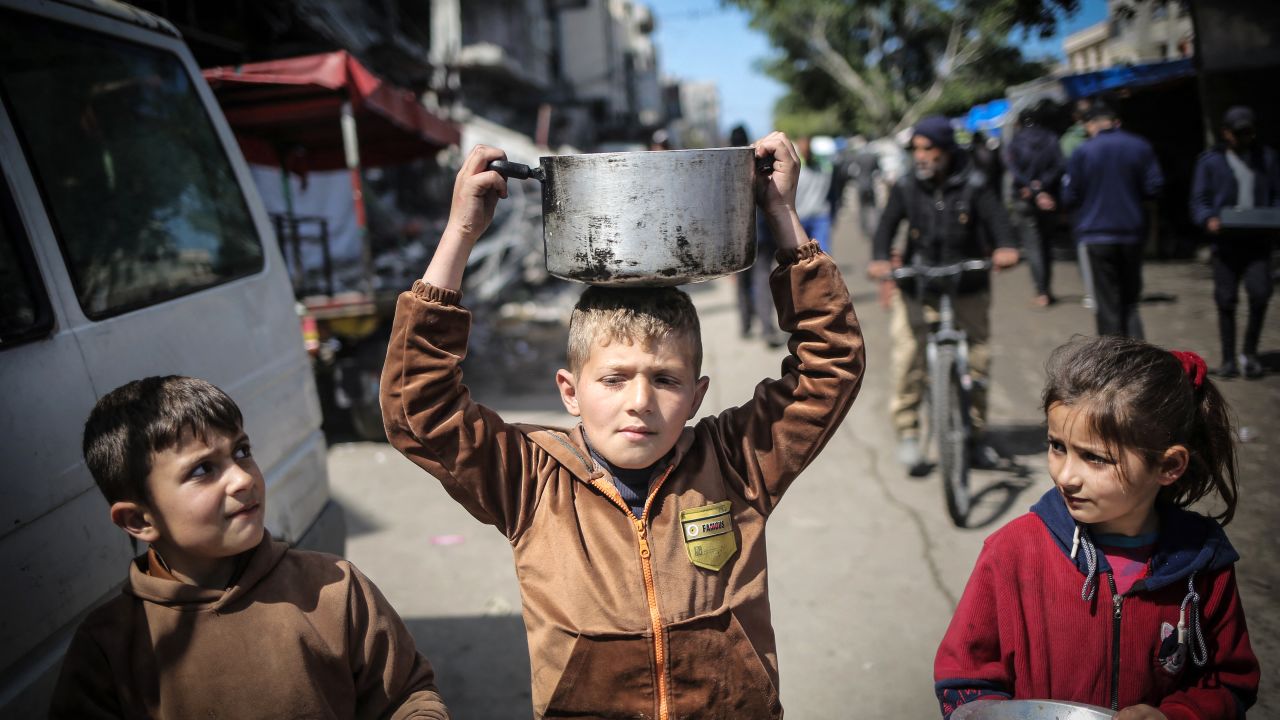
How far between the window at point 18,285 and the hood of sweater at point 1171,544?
2.12m

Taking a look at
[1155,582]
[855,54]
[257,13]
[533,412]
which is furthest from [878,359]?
[855,54]

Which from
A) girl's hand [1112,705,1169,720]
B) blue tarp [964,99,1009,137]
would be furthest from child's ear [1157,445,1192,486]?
blue tarp [964,99,1009,137]

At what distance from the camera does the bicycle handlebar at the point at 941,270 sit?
448 centimetres

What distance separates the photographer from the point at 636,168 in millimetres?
1550

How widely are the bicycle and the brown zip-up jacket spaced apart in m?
2.70

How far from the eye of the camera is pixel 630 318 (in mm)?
1647

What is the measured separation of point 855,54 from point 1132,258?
1267 inches

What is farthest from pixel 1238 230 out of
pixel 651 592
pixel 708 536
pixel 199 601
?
pixel 199 601

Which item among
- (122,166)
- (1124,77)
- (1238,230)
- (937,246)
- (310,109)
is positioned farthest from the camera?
(1124,77)

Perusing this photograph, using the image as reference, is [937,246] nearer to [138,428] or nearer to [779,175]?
[779,175]

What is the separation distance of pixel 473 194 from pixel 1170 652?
1607 millimetres

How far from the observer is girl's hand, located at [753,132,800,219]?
1.71 metres

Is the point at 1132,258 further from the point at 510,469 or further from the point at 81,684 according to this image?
the point at 81,684

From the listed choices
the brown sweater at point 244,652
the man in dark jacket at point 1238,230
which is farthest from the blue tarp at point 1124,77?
the brown sweater at point 244,652
